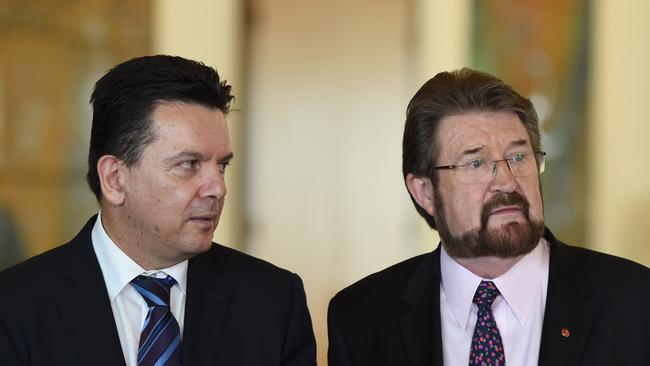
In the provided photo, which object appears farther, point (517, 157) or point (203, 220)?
point (517, 157)

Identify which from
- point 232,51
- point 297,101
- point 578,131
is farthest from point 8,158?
point 578,131

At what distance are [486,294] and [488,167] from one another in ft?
1.17

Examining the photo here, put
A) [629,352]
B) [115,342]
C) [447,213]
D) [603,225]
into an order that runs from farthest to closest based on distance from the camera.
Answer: [603,225], [447,213], [629,352], [115,342]

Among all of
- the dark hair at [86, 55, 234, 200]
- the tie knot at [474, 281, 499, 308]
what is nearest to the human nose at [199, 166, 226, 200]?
the dark hair at [86, 55, 234, 200]

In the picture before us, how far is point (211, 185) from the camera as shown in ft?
8.47

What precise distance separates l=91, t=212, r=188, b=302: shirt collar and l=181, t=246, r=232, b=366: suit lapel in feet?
0.16

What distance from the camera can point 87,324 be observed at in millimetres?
2537

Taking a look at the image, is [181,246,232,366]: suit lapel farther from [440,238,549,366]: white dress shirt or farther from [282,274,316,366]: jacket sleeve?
[440,238,549,366]: white dress shirt

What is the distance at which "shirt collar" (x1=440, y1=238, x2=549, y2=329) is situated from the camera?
9.30ft

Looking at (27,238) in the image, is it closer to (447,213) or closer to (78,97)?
(78,97)

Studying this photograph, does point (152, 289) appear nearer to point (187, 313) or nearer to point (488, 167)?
point (187, 313)

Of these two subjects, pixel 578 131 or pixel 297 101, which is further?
pixel 297 101

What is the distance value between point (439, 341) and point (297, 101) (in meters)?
4.33

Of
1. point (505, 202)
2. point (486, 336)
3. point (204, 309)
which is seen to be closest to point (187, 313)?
point (204, 309)
